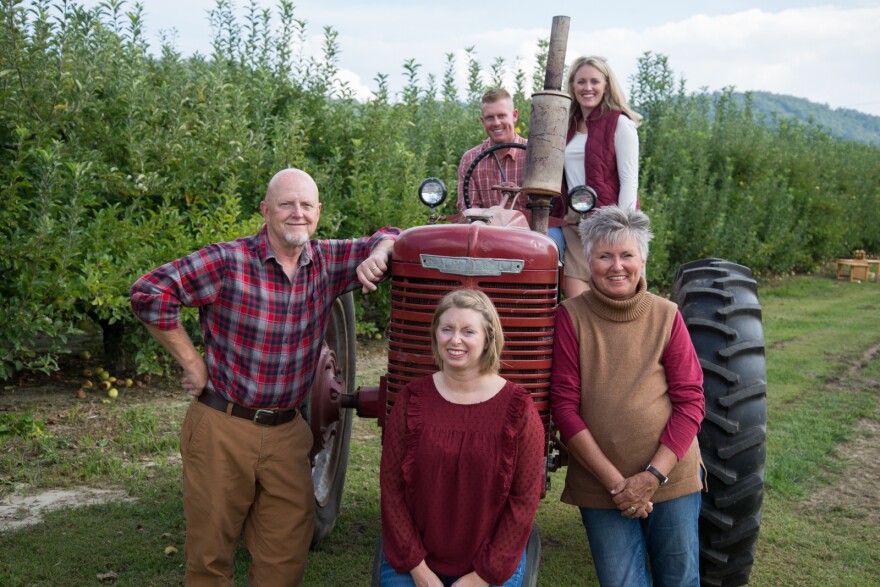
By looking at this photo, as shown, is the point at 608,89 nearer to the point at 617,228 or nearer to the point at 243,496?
the point at 617,228

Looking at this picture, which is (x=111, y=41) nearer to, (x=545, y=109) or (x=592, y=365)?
(x=545, y=109)

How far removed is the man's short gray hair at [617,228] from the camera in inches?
110

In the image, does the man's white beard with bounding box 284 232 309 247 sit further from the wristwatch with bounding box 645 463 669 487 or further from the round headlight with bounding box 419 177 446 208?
the wristwatch with bounding box 645 463 669 487

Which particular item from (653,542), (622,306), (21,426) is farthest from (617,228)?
(21,426)

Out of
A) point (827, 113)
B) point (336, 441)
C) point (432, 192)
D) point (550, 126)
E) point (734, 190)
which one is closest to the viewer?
point (550, 126)

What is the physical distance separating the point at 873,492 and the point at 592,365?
9.12ft

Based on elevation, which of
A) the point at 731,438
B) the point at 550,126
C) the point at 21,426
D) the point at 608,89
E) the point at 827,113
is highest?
the point at 827,113

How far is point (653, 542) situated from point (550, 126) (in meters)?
1.51

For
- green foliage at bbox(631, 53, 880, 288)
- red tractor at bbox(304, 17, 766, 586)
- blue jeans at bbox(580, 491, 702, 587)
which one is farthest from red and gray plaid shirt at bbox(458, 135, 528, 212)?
green foliage at bbox(631, 53, 880, 288)

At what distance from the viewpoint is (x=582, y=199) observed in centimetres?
332

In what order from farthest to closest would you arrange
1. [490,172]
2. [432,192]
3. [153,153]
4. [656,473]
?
[153,153] < [490,172] < [432,192] < [656,473]

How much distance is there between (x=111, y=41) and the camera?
21.2 ft

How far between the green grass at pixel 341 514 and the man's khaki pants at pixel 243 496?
1.86 ft

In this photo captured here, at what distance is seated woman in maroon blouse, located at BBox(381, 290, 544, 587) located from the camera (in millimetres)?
2469
